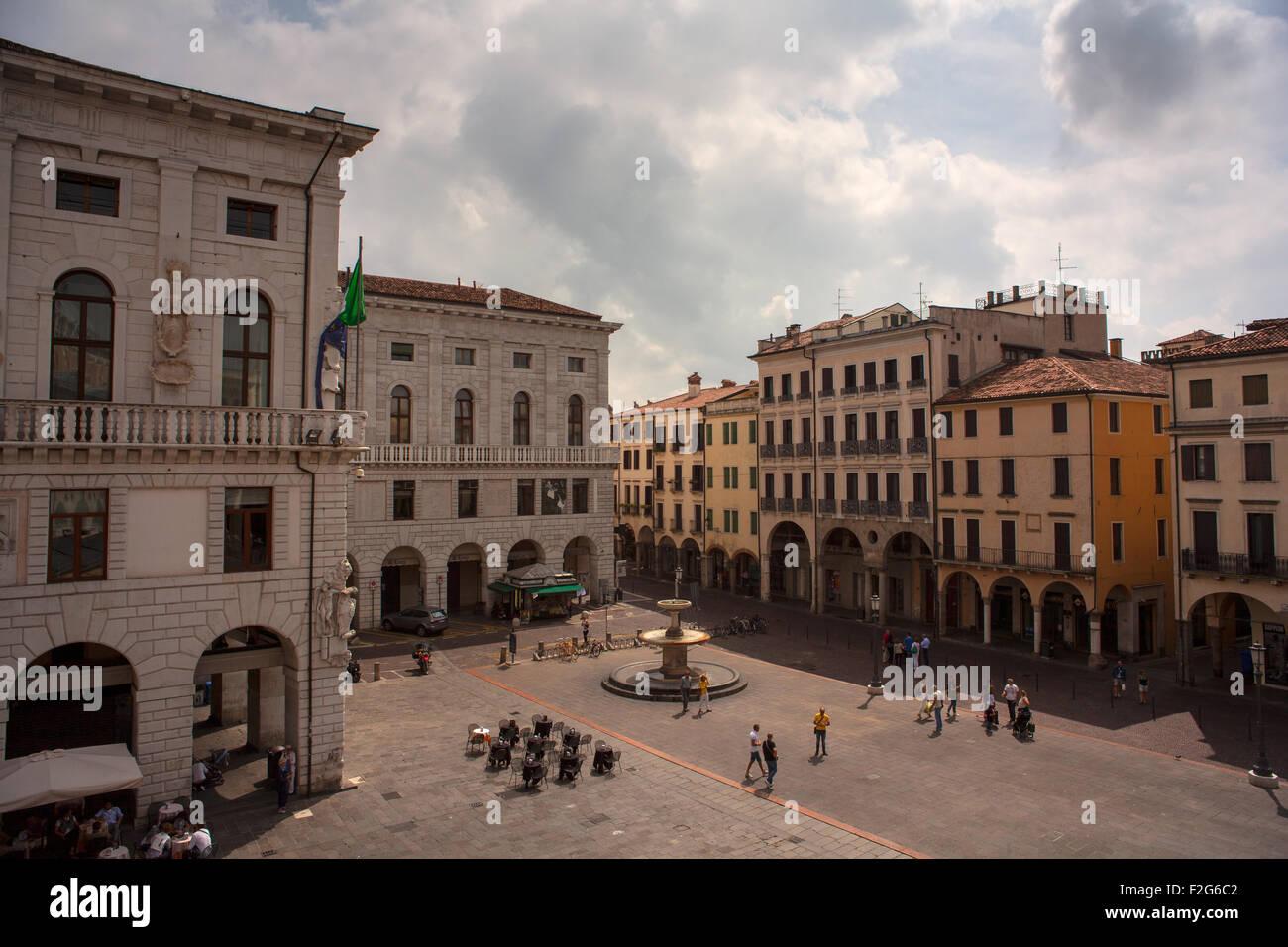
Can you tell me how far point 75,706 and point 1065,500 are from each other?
128 ft

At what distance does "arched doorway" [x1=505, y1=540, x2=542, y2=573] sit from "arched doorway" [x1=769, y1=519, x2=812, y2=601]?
15766 mm

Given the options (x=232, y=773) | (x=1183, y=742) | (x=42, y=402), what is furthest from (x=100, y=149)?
(x=1183, y=742)

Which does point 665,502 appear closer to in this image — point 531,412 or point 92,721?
point 531,412

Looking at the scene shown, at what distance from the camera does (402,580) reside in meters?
46.6

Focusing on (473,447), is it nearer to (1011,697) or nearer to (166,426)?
(166,426)

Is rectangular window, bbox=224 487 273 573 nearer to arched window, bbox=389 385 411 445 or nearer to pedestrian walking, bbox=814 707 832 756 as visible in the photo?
pedestrian walking, bbox=814 707 832 756

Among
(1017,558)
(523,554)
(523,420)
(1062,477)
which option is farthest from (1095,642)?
(523,420)

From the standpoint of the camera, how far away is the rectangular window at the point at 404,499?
44469 mm

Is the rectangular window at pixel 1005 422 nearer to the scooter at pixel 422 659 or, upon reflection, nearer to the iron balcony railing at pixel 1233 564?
the iron balcony railing at pixel 1233 564

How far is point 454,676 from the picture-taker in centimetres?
3334

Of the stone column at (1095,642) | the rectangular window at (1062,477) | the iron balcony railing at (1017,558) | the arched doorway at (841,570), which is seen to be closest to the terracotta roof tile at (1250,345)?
the rectangular window at (1062,477)

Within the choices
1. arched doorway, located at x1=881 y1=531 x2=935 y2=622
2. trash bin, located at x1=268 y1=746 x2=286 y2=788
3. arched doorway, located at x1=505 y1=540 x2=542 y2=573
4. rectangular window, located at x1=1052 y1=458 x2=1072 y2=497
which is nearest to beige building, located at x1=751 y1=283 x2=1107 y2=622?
arched doorway, located at x1=881 y1=531 x2=935 y2=622

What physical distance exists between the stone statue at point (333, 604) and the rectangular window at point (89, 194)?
32.7 ft

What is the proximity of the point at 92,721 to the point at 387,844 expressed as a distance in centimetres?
1230
